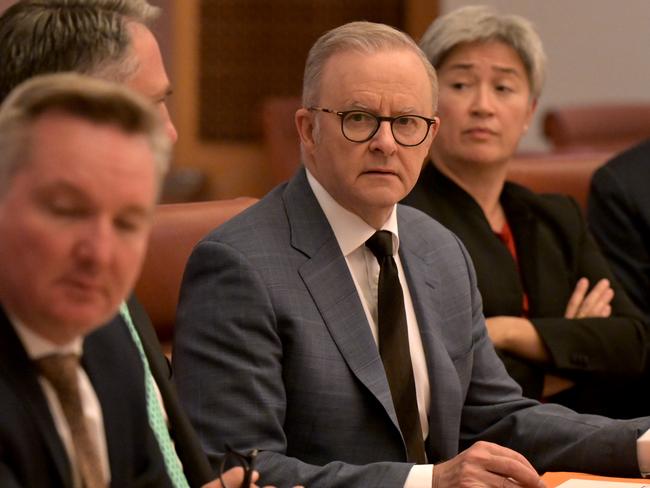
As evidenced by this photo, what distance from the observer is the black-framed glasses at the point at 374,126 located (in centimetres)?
237

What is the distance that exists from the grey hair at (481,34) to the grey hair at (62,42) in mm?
1417

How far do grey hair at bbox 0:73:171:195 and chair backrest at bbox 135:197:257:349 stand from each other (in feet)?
4.38

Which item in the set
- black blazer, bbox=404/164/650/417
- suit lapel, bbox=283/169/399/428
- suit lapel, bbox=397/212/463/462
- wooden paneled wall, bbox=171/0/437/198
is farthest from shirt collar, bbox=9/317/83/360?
wooden paneled wall, bbox=171/0/437/198

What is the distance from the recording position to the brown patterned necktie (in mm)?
1405

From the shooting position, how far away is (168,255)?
A: 2.76 m

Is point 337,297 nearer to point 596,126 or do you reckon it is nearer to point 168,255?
point 168,255

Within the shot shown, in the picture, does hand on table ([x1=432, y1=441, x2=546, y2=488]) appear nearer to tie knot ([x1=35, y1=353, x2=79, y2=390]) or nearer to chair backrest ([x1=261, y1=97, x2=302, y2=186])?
tie knot ([x1=35, y1=353, x2=79, y2=390])

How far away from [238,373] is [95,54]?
591mm

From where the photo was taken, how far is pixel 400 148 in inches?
93.7

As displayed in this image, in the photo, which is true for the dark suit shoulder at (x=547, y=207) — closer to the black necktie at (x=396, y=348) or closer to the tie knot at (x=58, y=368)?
the black necktie at (x=396, y=348)

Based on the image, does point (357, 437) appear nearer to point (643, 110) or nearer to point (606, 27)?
point (643, 110)

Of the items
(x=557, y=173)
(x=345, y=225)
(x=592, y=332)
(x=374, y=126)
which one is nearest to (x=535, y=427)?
(x=345, y=225)

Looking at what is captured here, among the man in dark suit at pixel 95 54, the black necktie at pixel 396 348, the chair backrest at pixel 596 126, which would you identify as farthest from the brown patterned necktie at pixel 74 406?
the chair backrest at pixel 596 126

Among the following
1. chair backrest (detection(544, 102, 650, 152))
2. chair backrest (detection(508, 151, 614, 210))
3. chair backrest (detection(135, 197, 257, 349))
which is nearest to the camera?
chair backrest (detection(135, 197, 257, 349))
